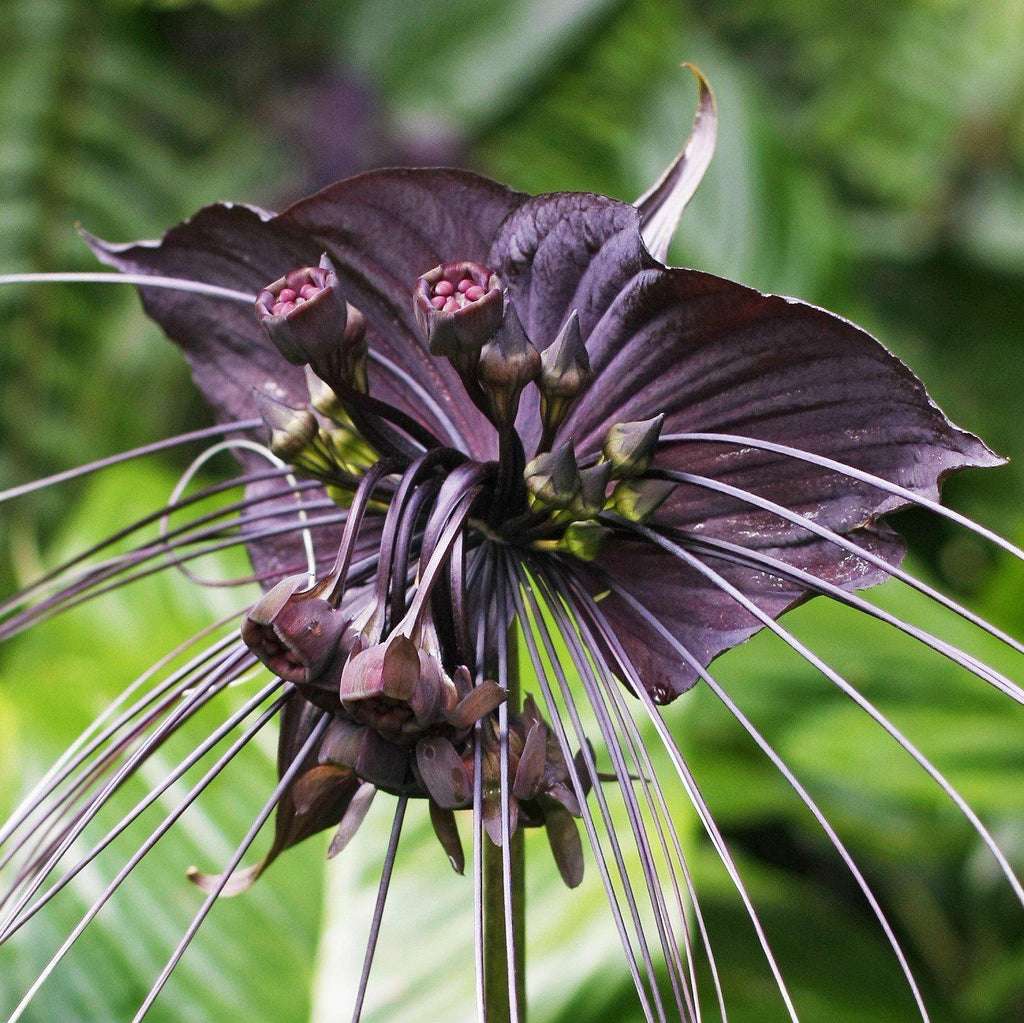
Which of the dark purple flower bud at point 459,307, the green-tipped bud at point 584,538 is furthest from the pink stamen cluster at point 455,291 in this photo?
the green-tipped bud at point 584,538

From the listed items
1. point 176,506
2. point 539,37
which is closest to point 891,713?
point 176,506

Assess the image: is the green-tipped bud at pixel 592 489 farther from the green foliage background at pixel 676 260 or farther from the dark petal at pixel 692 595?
the green foliage background at pixel 676 260

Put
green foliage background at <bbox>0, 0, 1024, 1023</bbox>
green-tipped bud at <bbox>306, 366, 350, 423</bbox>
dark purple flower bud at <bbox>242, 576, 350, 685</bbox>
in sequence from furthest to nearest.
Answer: green foliage background at <bbox>0, 0, 1024, 1023</bbox>, green-tipped bud at <bbox>306, 366, 350, 423</bbox>, dark purple flower bud at <bbox>242, 576, 350, 685</bbox>

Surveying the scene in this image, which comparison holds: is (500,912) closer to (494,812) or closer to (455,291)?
(494,812)

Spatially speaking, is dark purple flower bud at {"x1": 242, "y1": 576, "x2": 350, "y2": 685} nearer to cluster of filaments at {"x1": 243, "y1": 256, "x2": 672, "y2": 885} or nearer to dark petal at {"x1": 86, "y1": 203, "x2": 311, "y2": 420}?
cluster of filaments at {"x1": 243, "y1": 256, "x2": 672, "y2": 885}

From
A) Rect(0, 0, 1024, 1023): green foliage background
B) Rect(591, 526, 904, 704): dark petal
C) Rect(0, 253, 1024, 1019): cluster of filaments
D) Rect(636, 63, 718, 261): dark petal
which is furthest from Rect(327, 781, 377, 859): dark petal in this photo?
Rect(0, 0, 1024, 1023): green foliage background

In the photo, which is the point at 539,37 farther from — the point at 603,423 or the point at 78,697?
the point at 603,423
